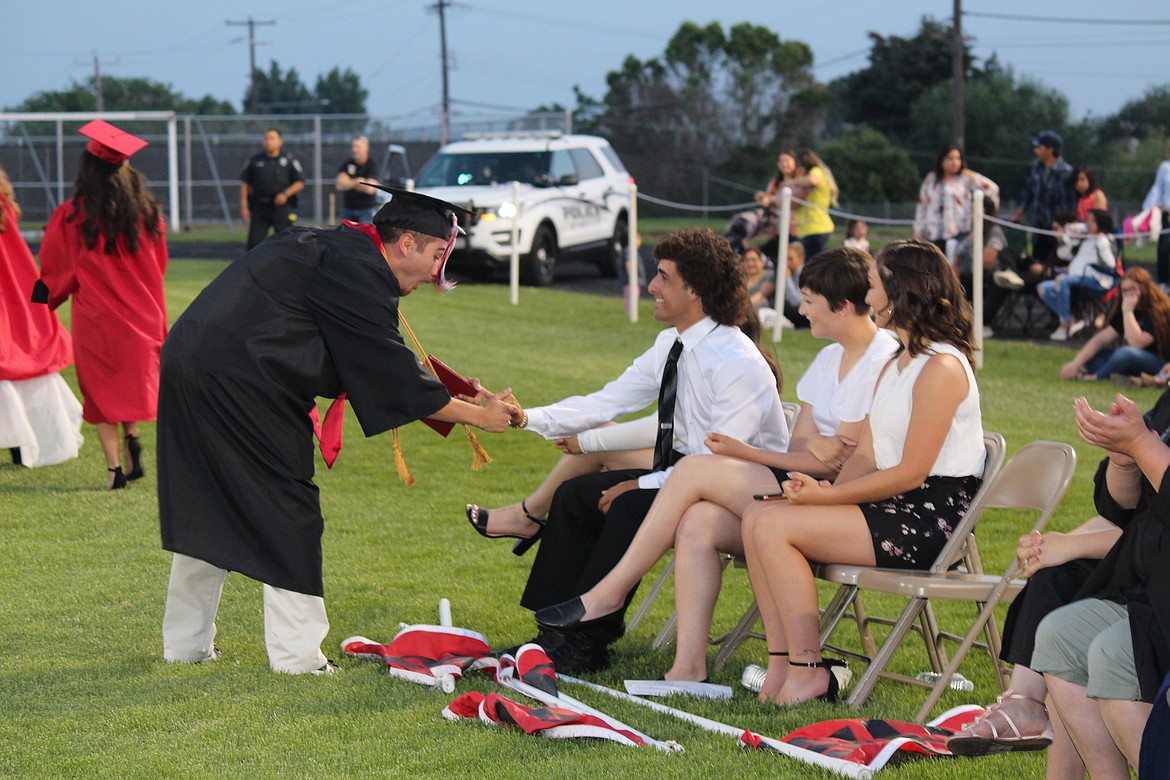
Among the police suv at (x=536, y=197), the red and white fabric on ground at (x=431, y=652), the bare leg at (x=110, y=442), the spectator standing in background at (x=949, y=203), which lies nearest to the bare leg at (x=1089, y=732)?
the red and white fabric on ground at (x=431, y=652)

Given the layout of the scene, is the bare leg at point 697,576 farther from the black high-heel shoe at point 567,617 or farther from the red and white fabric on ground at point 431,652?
the red and white fabric on ground at point 431,652

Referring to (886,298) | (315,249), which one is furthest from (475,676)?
(886,298)

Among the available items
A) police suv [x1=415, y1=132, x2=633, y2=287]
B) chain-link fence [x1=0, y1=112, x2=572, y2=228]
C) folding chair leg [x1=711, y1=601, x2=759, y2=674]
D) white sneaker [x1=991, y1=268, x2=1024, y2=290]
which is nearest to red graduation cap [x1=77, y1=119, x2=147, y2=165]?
folding chair leg [x1=711, y1=601, x2=759, y2=674]

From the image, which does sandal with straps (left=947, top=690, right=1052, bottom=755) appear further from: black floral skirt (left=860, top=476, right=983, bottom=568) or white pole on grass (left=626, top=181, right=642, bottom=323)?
white pole on grass (left=626, top=181, right=642, bottom=323)

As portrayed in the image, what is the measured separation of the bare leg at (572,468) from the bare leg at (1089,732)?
2494mm

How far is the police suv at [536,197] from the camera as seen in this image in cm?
1995

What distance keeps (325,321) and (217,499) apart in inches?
28.1

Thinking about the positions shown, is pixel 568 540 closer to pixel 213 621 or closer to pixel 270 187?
pixel 213 621

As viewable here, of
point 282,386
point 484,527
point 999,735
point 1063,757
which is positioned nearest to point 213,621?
point 282,386

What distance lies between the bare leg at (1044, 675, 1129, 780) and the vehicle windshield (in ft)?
57.4

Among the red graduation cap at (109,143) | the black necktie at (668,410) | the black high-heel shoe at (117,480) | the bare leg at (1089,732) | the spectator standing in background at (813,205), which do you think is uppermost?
the red graduation cap at (109,143)

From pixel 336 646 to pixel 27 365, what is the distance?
4.22m

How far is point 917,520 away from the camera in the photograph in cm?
474

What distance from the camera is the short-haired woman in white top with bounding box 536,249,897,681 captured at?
16.1ft
